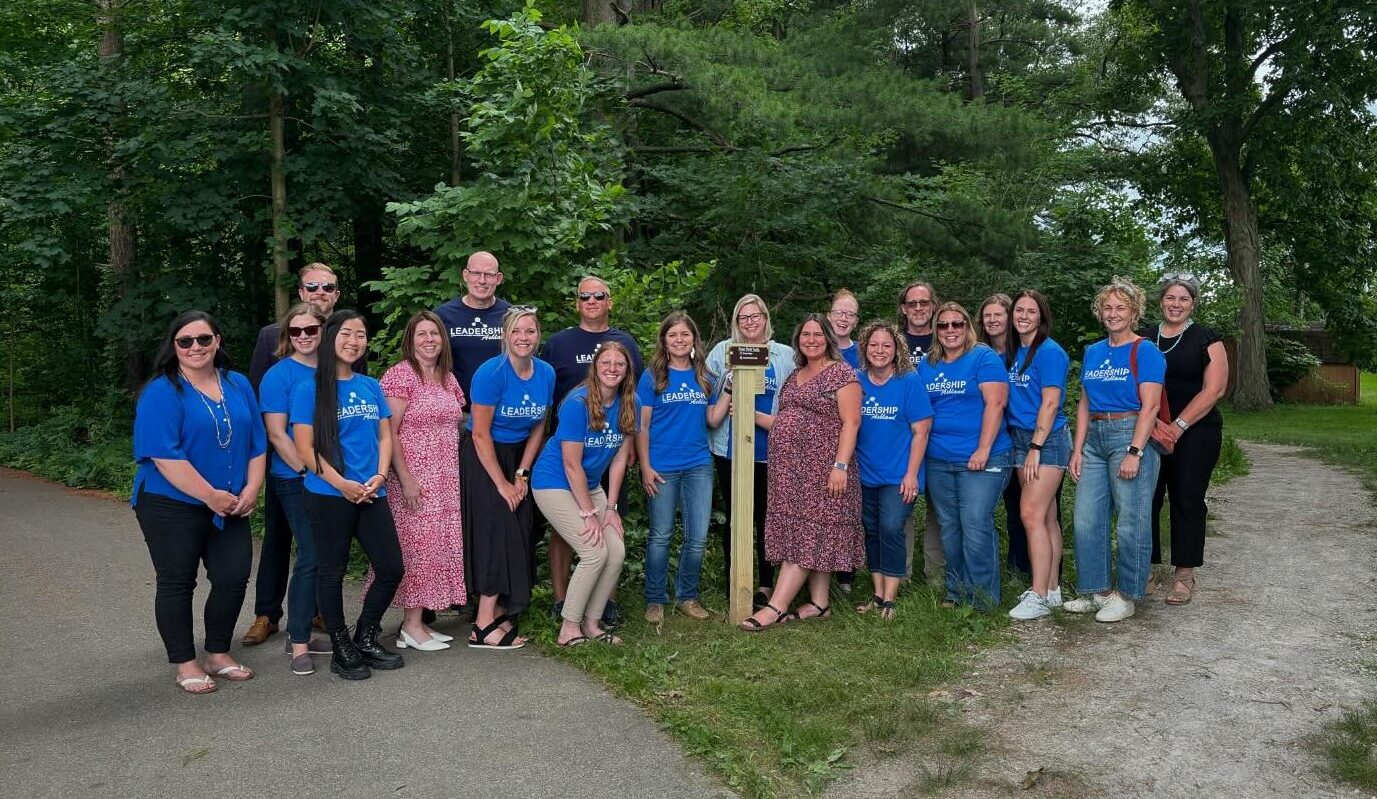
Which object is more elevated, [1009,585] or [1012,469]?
[1012,469]

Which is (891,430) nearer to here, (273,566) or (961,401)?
(961,401)

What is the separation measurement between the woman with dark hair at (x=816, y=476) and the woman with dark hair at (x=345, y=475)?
1977 millimetres

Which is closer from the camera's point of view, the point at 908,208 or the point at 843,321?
the point at 843,321

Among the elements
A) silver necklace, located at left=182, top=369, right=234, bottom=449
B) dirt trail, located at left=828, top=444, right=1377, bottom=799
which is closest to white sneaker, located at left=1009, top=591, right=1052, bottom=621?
dirt trail, located at left=828, top=444, right=1377, bottom=799

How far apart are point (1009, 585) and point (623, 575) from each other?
7.87ft

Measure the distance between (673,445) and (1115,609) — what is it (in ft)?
8.55

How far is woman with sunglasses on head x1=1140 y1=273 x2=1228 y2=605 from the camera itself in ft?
19.4

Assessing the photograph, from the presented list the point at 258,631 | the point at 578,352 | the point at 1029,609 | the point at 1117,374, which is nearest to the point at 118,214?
the point at 258,631

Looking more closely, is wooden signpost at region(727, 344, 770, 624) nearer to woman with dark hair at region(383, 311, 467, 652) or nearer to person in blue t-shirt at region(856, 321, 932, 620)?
person in blue t-shirt at region(856, 321, 932, 620)

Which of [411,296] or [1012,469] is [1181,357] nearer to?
[1012,469]

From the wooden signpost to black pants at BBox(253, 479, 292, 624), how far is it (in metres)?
2.43

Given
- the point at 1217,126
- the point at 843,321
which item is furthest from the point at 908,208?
the point at 1217,126

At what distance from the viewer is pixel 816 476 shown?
19.8ft

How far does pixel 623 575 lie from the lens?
6973 mm
